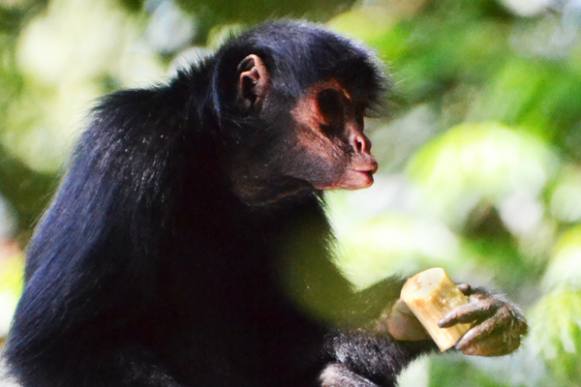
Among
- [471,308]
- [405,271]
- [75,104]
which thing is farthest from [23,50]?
[471,308]

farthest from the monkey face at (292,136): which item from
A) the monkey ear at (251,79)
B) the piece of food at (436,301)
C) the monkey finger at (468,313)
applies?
the monkey finger at (468,313)

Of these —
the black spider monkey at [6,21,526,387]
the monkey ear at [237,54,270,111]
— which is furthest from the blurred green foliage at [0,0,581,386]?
the monkey ear at [237,54,270,111]

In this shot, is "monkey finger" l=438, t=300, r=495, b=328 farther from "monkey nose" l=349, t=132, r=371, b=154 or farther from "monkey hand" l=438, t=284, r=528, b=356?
"monkey nose" l=349, t=132, r=371, b=154

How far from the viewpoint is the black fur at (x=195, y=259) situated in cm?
445

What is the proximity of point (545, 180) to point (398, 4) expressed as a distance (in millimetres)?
2194

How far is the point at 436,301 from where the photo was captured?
447 cm

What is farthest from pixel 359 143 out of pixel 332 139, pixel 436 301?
pixel 436 301

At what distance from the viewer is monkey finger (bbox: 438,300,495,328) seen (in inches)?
171

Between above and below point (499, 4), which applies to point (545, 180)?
below

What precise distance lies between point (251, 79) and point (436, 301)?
114 centimetres

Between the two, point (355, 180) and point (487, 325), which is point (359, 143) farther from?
point (487, 325)

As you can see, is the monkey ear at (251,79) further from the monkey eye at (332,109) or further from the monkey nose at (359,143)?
the monkey nose at (359,143)

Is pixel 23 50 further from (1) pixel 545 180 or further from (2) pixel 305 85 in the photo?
(1) pixel 545 180

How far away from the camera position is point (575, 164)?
4.89 metres
